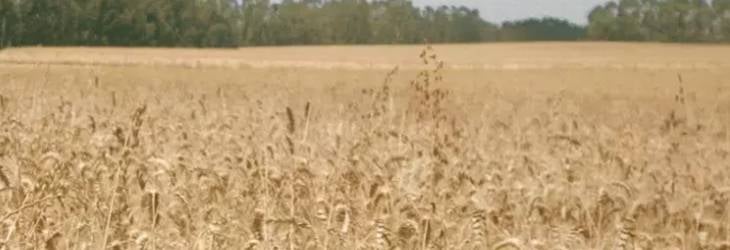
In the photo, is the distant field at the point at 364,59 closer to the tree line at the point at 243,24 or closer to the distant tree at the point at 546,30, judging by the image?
the tree line at the point at 243,24

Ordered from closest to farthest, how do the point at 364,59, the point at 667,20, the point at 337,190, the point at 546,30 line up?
the point at 337,190
the point at 364,59
the point at 667,20
the point at 546,30

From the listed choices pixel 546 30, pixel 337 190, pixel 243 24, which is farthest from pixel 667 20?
pixel 337 190

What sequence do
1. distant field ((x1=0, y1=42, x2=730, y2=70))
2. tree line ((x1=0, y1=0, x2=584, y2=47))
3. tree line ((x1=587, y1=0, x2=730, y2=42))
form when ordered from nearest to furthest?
distant field ((x1=0, y1=42, x2=730, y2=70)) → tree line ((x1=0, y1=0, x2=584, y2=47)) → tree line ((x1=587, y1=0, x2=730, y2=42))

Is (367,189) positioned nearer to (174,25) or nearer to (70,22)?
(70,22)

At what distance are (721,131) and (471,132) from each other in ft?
9.93

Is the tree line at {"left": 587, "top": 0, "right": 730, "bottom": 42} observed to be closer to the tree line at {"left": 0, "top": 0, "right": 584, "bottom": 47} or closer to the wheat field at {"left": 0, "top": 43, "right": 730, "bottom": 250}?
the tree line at {"left": 0, "top": 0, "right": 584, "bottom": 47}

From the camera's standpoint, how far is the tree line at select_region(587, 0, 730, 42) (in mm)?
89875

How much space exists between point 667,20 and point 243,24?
50.5 m

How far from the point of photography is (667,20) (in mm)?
90875

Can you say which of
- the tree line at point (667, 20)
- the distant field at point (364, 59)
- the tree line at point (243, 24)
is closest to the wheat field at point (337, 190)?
the distant field at point (364, 59)

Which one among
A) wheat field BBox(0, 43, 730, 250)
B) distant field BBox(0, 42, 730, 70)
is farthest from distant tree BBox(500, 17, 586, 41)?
wheat field BBox(0, 43, 730, 250)

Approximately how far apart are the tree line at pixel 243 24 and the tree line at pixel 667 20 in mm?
7355

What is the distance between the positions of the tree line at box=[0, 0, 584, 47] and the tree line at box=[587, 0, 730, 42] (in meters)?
7.36

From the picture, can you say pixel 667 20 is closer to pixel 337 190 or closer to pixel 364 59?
pixel 364 59
